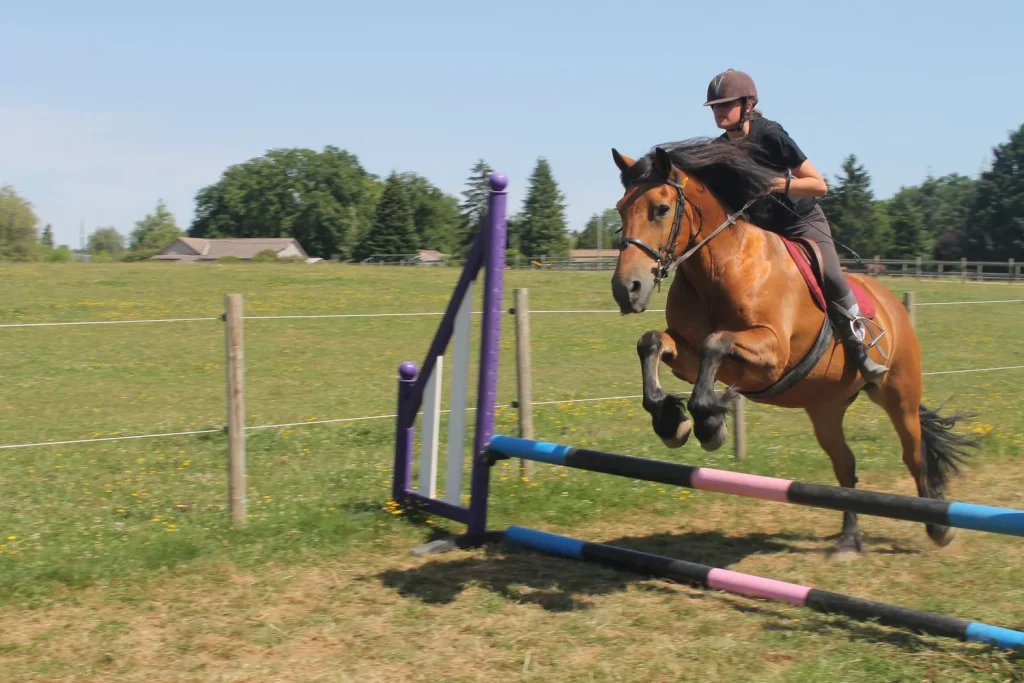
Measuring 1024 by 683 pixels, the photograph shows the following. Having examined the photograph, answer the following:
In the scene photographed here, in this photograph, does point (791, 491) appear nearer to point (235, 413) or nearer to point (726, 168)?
point (726, 168)

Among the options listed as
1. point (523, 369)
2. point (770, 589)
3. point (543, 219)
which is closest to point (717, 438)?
point (770, 589)

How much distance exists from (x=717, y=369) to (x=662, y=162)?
38.8 inches

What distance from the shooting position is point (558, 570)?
5102 mm

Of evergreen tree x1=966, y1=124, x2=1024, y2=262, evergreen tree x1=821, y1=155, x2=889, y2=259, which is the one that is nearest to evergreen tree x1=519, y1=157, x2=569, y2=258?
evergreen tree x1=821, y1=155, x2=889, y2=259

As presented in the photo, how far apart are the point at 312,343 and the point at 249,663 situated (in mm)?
15892

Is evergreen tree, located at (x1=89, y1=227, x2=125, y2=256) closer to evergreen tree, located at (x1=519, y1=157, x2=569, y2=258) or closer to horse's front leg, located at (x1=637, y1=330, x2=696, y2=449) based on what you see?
evergreen tree, located at (x1=519, y1=157, x2=569, y2=258)

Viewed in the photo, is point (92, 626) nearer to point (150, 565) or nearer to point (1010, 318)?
point (150, 565)

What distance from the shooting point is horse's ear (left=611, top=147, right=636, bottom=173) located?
4477mm

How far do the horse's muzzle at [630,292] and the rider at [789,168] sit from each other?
125 cm

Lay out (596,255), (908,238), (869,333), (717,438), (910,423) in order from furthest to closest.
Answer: (596,255), (908,238), (910,423), (869,333), (717,438)

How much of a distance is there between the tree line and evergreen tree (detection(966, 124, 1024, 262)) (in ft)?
0.21

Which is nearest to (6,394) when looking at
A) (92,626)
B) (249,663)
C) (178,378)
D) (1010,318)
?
(178,378)

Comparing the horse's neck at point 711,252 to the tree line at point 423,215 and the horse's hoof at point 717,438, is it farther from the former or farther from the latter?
the tree line at point 423,215

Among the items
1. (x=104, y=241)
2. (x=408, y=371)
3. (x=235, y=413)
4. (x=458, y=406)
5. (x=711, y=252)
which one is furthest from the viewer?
(x=104, y=241)
